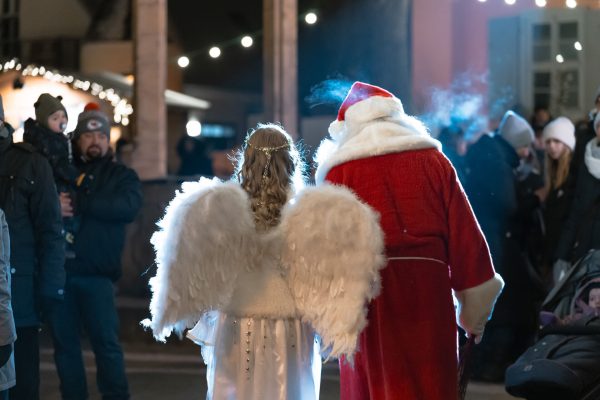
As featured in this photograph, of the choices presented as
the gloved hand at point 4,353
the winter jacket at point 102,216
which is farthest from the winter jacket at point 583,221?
the gloved hand at point 4,353

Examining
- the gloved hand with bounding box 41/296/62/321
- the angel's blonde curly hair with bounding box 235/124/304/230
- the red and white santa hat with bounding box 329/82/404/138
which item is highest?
the red and white santa hat with bounding box 329/82/404/138

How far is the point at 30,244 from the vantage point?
6.96 metres

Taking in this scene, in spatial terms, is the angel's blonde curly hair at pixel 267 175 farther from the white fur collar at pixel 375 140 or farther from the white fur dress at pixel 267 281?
the white fur collar at pixel 375 140

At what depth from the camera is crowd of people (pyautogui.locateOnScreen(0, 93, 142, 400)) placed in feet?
22.8

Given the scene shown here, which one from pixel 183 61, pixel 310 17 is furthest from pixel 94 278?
pixel 183 61

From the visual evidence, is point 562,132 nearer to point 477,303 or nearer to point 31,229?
point 477,303

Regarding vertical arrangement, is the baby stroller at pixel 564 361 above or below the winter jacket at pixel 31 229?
below

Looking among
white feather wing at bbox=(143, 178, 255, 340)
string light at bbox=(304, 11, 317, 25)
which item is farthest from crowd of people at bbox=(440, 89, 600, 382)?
string light at bbox=(304, 11, 317, 25)

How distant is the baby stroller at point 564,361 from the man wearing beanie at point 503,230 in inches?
83.1

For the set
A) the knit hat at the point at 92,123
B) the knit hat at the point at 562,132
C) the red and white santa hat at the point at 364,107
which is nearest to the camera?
the red and white santa hat at the point at 364,107

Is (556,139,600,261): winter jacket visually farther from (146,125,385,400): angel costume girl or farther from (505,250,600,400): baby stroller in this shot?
(146,125,385,400): angel costume girl

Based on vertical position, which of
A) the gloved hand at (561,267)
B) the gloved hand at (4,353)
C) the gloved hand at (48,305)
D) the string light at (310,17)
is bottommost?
the gloved hand at (4,353)

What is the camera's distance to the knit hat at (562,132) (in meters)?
9.77

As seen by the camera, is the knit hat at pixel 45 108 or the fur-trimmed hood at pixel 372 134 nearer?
the fur-trimmed hood at pixel 372 134
